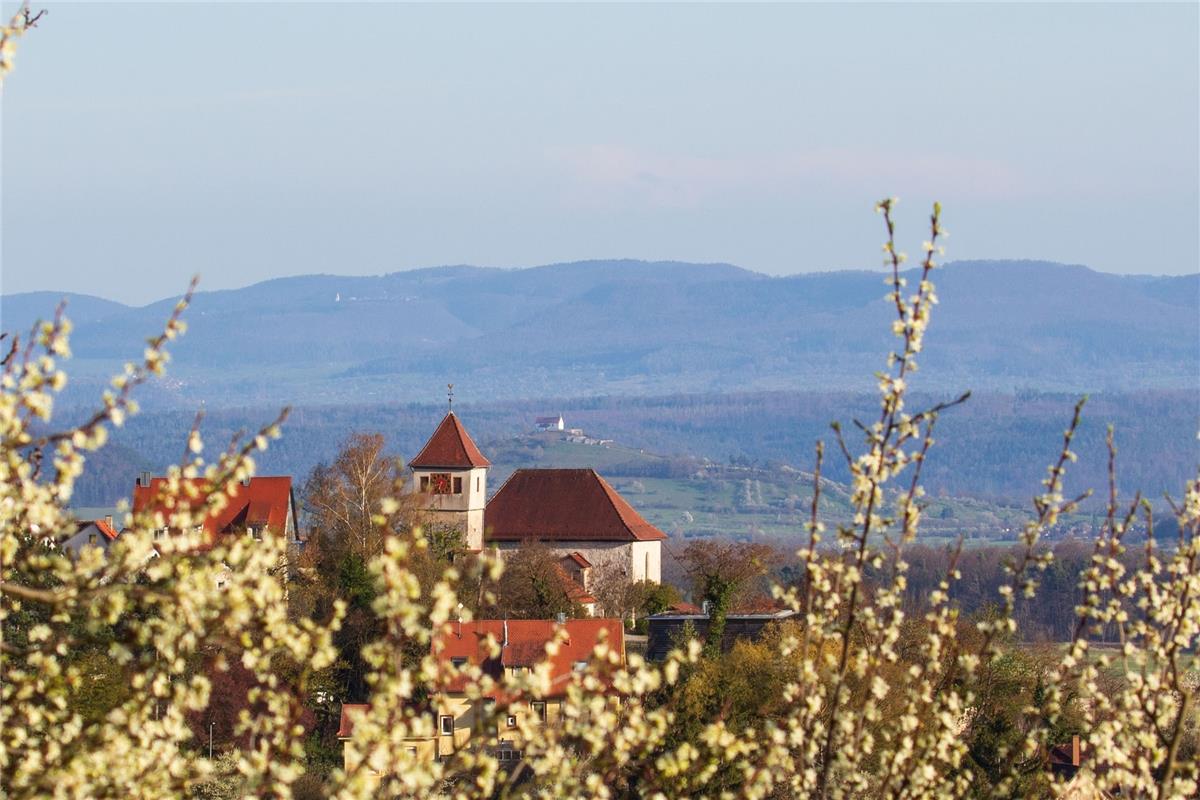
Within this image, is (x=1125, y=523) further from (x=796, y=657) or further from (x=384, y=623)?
(x=796, y=657)

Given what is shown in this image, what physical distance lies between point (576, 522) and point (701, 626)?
17.0m

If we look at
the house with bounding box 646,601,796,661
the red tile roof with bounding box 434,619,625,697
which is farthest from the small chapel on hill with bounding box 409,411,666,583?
the red tile roof with bounding box 434,619,625,697

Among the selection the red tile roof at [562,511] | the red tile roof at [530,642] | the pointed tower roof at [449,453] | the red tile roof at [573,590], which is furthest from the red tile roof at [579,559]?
the red tile roof at [530,642]

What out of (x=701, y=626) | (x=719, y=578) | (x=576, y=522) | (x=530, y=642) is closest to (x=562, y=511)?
(x=576, y=522)

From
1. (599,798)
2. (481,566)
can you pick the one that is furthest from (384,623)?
(599,798)

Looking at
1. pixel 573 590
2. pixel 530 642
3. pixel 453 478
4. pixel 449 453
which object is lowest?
pixel 573 590

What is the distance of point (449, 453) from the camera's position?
63.6 m

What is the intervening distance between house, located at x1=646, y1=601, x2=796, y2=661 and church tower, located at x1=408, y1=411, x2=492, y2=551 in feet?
33.6

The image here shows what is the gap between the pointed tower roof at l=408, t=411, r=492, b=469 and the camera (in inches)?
2500

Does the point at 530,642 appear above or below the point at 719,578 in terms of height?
below

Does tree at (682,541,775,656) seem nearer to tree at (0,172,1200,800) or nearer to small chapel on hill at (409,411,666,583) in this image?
small chapel on hill at (409,411,666,583)

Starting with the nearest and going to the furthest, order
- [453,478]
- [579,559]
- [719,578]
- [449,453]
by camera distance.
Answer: [719,578], [453,478], [449,453], [579,559]

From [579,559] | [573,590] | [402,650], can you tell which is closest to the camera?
[402,650]

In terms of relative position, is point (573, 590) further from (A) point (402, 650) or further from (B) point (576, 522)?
(A) point (402, 650)
